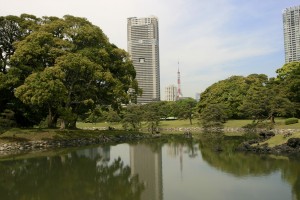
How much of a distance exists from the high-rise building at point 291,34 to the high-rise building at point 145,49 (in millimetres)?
59678

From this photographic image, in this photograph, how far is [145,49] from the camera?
154500 mm

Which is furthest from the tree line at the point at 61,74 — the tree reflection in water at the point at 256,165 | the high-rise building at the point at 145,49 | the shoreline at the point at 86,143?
the high-rise building at the point at 145,49

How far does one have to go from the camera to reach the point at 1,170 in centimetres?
1889

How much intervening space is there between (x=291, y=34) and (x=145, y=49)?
213ft

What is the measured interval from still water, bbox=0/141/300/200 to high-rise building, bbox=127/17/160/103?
130956 millimetres

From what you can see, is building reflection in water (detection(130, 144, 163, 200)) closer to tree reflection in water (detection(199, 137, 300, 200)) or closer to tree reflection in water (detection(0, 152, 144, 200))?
tree reflection in water (detection(0, 152, 144, 200))

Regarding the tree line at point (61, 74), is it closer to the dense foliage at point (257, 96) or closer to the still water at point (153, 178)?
the dense foliage at point (257, 96)

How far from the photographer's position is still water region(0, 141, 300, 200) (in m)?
11.9

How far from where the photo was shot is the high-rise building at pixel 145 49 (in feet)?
503

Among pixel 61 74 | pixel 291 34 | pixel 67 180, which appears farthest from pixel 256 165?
pixel 291 34

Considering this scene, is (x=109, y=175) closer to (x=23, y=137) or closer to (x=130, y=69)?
(x=23, y=137)

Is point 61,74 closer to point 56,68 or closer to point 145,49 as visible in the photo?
point 56,68

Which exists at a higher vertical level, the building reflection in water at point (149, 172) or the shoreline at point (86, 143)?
the shoreline at point (86, 143)

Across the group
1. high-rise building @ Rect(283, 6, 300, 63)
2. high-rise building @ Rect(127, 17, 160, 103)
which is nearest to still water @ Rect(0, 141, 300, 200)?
high-rise building @ Rect(283, 6, 300, 63)
